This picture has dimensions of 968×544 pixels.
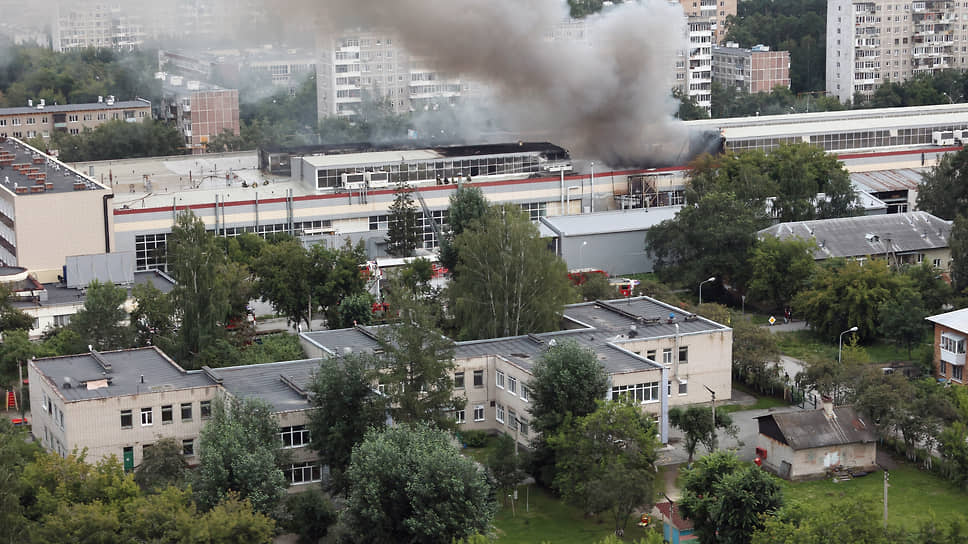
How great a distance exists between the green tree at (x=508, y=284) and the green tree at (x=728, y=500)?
382 inches

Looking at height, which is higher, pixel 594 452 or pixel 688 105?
pixel 688 105

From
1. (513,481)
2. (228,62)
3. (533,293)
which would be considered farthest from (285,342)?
(228,62)

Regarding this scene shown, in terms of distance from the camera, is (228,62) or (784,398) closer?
(784,398)

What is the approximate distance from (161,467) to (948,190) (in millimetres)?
29880

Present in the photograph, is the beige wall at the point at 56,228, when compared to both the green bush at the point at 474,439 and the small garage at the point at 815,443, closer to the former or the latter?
the green bush at the point at 474,439

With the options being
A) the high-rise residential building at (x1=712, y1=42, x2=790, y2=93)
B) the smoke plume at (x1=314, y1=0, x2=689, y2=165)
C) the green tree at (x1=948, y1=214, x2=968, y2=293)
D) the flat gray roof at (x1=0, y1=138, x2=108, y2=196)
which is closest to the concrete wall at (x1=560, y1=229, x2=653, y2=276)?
the smoke plume at (x1=314, y1=0, x2=689, y2=165)

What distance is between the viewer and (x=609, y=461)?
87.8ft

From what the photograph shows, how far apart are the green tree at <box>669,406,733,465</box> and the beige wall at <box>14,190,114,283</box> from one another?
20821mm

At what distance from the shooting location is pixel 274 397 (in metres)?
29.6

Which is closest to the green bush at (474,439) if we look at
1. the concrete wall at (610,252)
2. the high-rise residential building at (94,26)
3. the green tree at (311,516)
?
the green tree at (311,516)

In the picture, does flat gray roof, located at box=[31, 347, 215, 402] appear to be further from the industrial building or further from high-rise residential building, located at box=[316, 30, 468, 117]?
high-rise residential building, located at box=[316, 30, 468, 117]

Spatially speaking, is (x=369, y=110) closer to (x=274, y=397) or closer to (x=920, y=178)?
(x=920, y=178)

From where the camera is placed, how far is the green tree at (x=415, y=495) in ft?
79.0

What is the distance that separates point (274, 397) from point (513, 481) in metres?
5.25
